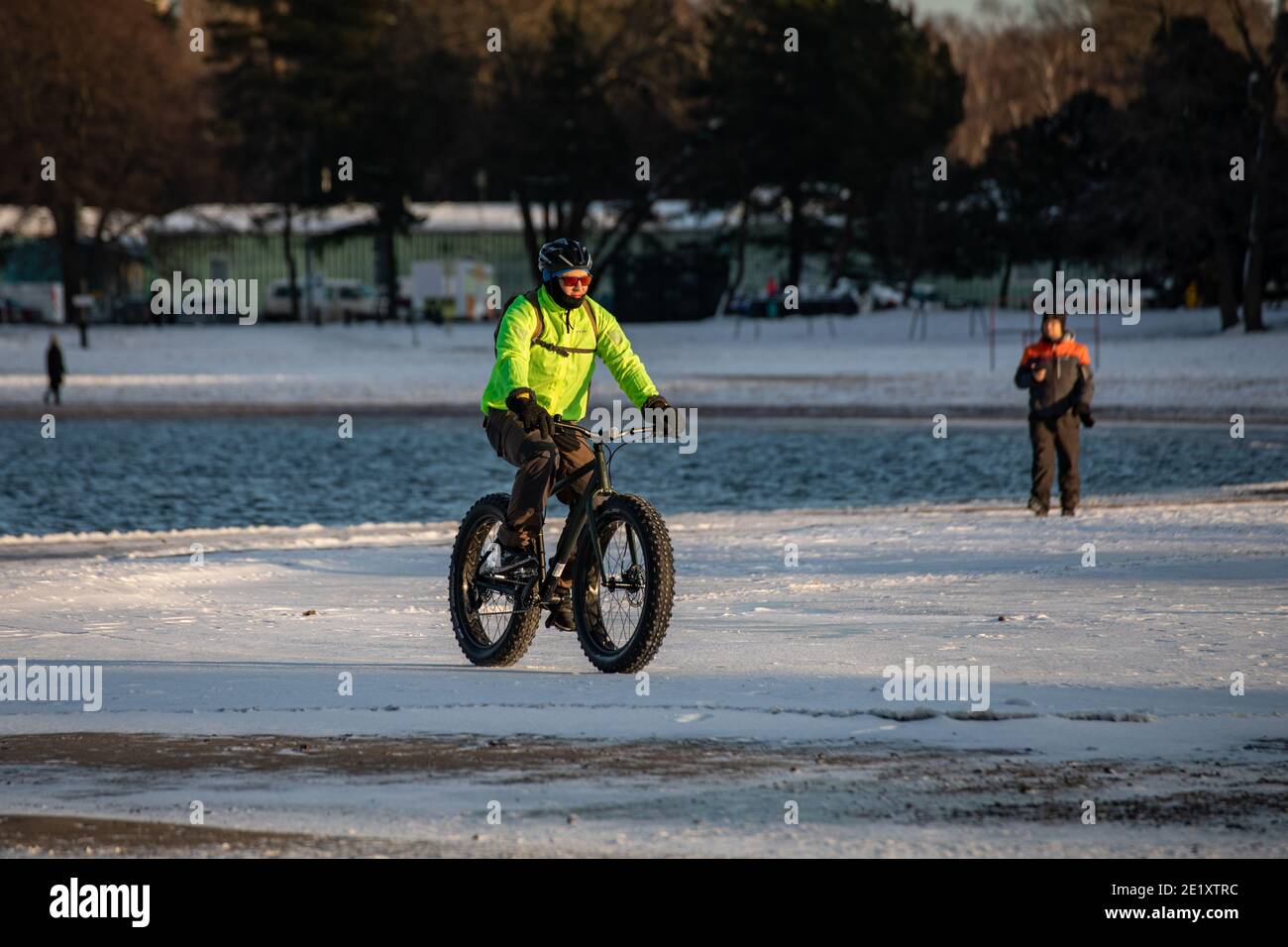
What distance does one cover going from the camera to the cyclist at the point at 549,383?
29.9 ft

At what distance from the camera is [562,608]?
951 cm

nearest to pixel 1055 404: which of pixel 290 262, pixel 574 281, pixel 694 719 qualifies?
pixel 574 281

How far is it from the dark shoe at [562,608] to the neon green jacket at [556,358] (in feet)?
2.50

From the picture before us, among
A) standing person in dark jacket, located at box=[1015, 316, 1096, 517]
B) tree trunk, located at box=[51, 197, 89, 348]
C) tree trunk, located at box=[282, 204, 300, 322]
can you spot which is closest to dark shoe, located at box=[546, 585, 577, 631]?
standing person in dark jacket, located at box=[1015, 316, 1096, 517]

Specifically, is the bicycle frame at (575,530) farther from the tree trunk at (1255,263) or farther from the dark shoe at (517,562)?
the tree trunk at (1255,263)

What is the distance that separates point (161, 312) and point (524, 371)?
7000cm

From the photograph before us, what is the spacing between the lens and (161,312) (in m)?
76.9

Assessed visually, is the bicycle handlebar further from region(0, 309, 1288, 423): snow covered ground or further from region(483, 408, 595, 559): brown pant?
region(0, 309, 1288, 423): snow covered ground

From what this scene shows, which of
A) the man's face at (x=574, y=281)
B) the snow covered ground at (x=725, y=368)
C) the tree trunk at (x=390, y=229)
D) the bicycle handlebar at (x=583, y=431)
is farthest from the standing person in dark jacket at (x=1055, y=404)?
the tree trunk at (x=390, y=229)

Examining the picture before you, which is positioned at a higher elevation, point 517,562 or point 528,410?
point 528,410

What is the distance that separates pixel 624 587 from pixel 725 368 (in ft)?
139

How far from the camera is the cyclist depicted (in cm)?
911

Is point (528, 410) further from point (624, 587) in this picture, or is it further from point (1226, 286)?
point (1226, 286)

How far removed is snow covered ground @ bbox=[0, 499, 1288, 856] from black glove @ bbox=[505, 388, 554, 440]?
1.09 meters
